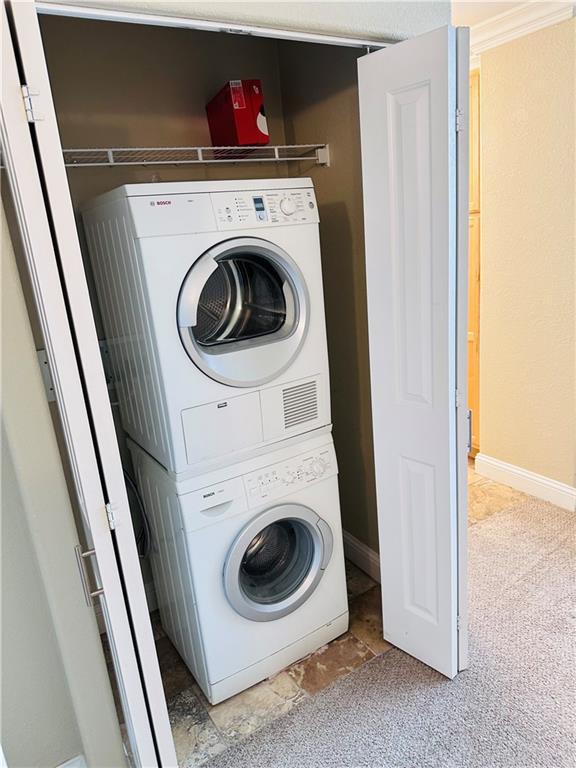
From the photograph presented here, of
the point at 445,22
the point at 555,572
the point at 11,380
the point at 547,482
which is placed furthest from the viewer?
the point at 547,482

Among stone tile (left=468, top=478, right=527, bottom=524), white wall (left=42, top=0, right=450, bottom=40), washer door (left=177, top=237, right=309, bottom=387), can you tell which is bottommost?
stone tile (left=468, top=478, right=527, bottom=524)

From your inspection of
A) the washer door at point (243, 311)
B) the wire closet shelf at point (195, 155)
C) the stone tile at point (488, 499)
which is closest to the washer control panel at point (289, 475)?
the washer door at point (243, 311)

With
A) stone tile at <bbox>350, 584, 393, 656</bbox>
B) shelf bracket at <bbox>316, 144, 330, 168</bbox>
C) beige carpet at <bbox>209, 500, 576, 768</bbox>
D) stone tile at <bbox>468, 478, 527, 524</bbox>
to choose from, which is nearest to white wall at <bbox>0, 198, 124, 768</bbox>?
beige carpet at <bbox>209, 500, 576, 768</bbox>

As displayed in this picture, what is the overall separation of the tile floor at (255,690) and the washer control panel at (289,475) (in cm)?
69

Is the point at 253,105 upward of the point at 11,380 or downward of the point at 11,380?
upward

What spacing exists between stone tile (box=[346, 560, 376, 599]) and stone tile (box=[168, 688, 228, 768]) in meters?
0.79

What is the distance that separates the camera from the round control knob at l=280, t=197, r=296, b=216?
1779 mm

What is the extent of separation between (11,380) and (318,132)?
1611mm

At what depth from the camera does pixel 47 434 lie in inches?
50.8

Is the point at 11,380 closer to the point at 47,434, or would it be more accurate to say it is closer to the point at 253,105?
the point at 47,434

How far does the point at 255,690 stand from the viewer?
78.5 inches

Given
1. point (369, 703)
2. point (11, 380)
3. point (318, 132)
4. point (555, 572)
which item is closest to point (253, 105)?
point (318, 132)

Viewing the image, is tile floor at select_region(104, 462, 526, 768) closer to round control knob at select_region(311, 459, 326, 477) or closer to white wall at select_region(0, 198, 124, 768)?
white wall at select_region(0, 198, 124, 768)

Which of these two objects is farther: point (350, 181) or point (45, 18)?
point (350, 181)
